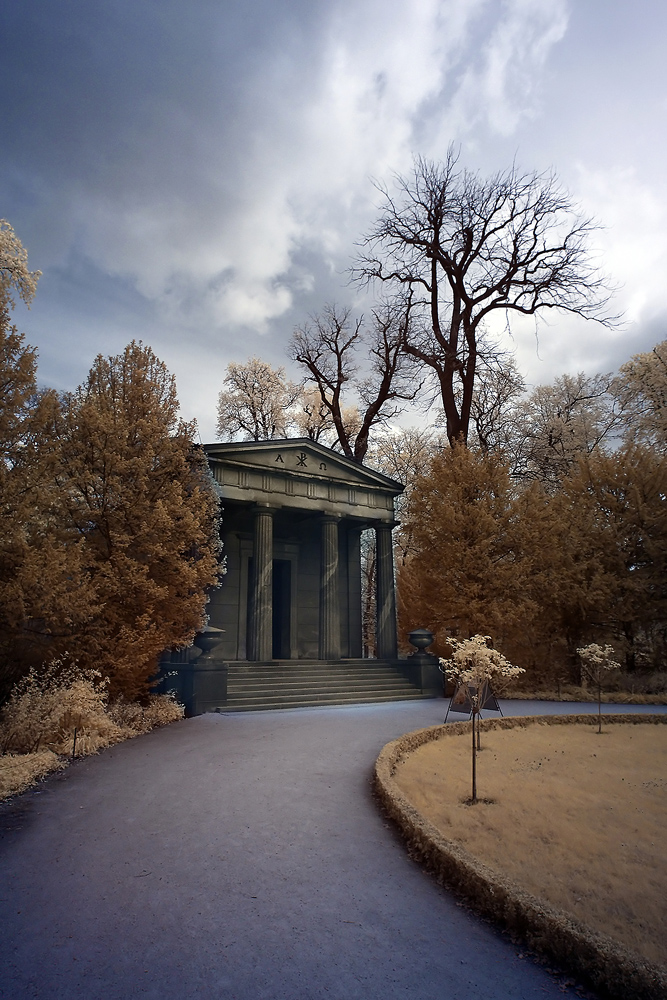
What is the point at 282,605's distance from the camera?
21.5 meters

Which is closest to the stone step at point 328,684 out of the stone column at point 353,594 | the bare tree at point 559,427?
the stone column at point 353,594

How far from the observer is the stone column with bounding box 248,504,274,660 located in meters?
16.4

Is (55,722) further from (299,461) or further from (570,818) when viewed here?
(299,461)

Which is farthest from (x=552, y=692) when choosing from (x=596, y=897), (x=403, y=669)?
(x=596, y=897)

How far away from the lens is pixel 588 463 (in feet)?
60.4

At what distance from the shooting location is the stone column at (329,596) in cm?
1764

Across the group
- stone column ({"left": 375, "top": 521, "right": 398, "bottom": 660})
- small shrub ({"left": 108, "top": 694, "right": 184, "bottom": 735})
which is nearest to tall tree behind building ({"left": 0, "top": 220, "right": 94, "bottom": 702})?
small shrub ({"left": 108, "top": 694, "right": 184, "bottom": 735})

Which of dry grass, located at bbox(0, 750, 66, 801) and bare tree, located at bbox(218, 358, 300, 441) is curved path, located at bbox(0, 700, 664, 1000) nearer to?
dry grass, located at bbox(0, 750, 66, 801)

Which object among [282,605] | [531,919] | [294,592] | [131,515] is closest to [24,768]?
[131,515]

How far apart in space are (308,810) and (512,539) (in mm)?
12932

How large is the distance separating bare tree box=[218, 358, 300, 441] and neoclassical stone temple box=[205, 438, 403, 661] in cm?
1190

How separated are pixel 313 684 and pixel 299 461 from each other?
299 inches

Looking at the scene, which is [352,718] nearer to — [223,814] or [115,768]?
[115,768]

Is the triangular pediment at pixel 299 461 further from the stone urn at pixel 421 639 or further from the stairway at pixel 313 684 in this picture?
the stairway at pixel 313 684
